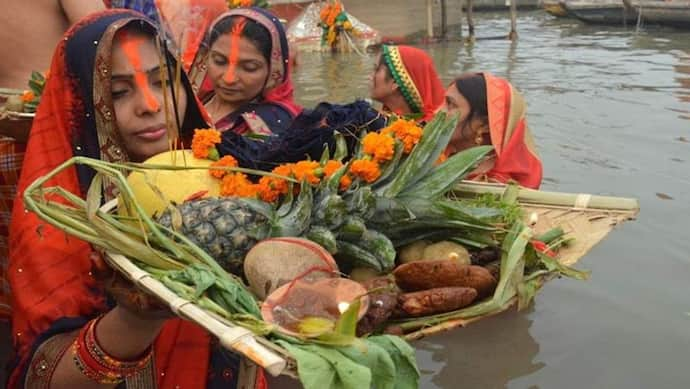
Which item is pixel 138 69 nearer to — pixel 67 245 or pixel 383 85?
pixel 67 245

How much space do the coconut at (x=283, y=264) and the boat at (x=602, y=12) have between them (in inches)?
822

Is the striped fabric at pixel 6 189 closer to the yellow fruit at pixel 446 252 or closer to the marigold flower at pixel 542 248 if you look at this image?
the yellow fruit at pixel 446 252

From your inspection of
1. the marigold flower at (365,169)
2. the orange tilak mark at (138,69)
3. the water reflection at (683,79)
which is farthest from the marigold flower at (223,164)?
the water reflection at (683,79)

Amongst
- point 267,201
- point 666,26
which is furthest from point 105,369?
point 666,26

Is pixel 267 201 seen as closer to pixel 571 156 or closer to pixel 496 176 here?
pixel 496 176

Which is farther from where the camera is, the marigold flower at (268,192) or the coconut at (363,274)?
the marigold flower at (268,192)

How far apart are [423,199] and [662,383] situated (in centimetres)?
237

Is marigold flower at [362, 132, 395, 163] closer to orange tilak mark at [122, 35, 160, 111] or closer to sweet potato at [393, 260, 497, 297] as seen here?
sweet potato at [393, 260, 497, 297]

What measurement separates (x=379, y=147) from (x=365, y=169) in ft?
0.31

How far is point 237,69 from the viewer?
3.96 meters

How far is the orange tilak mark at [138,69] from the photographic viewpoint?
2.14 m

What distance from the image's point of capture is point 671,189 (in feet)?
20.6

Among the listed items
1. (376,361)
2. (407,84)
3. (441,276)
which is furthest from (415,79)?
(376,361)

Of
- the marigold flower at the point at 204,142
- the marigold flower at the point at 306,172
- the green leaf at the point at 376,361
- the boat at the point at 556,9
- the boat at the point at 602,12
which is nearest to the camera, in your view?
the green leaf at the point at 376,361
